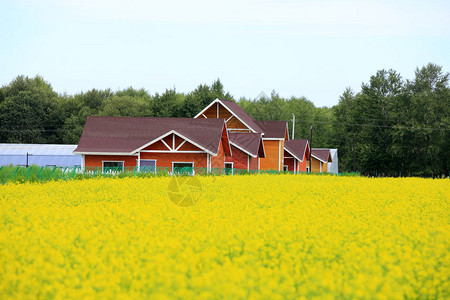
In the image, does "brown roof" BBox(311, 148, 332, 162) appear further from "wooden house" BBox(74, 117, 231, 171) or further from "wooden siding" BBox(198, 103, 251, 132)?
"wooden house" BBox(74, 117, 231, 171)

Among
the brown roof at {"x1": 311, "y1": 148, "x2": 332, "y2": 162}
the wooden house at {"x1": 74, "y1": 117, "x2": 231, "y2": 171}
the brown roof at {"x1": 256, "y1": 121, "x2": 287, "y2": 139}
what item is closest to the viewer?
the wooden house at {"x1": 74, "y1": 117, "x2": 231, "y2": 171}

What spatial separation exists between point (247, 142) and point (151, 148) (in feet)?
36.4

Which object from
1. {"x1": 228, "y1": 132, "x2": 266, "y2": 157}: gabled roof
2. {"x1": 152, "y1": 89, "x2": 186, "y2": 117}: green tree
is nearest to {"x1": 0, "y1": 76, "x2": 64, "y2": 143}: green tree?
{"x1": 152, "y1": 89, "x2": 186, "y2": 117}: green tree

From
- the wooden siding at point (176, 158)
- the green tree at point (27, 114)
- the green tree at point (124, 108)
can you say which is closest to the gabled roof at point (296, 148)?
the wooden siding at point (176, 158)

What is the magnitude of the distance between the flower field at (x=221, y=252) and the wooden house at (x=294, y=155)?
4509cm

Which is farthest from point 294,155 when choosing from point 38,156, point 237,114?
point 38,156

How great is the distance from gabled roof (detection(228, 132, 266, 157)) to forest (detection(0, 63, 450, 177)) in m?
27.6

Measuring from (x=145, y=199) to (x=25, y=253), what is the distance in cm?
869

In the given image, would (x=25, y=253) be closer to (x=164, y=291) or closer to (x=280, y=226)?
(x=164, y=291)

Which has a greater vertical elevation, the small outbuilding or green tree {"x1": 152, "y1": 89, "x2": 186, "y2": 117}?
green tree {"x1": 152, "y1": 89, "x2": 186, "y2": 117}

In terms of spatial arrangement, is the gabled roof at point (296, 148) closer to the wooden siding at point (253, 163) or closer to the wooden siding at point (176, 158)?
the wooden siding at point (253, 163)

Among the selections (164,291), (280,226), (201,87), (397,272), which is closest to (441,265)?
(397,272)

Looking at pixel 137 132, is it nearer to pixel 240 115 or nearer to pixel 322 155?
pixel 240 115

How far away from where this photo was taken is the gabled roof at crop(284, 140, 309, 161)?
59.9 meters
